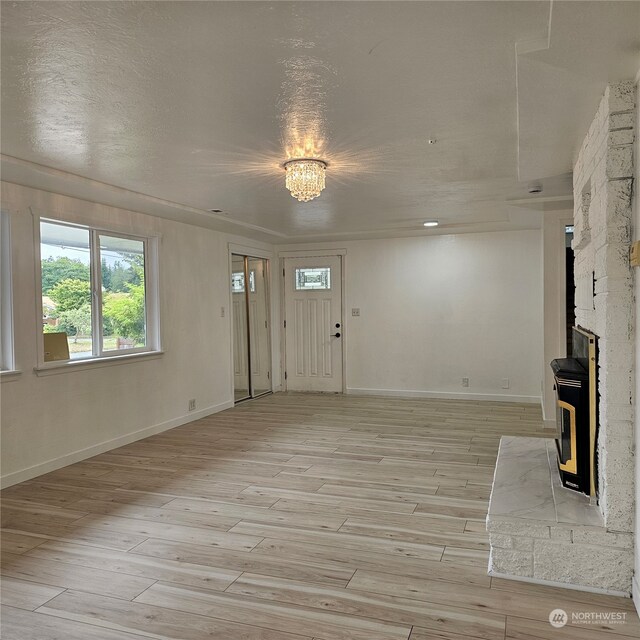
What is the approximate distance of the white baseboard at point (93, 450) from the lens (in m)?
3.94

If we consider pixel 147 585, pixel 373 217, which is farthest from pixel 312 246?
pixel 147 585

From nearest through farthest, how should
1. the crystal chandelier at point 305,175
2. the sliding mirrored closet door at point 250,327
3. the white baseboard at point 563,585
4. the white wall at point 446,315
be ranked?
the white baseboard at point 563,585 → the crystal chandelier at point 305,175 → the white wall at point 446,315 → the sliding mirrored closet door at point 250,327

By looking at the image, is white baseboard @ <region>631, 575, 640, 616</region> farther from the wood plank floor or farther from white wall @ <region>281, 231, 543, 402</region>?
white wall @ <region>281, 231, 543, 402</region>

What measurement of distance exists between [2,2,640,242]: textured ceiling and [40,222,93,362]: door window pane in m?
0.47

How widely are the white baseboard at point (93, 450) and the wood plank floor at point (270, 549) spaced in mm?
90

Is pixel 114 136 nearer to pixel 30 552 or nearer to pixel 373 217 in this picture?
pixel 30 552

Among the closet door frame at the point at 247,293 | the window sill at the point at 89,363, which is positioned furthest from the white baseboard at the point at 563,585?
the closet door frame at the point at 247,293

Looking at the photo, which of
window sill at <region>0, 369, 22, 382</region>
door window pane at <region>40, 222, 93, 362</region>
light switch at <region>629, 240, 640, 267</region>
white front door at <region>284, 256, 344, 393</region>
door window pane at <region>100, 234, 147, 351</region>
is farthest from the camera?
white front door at <region>284, 256, 344, 393</region>

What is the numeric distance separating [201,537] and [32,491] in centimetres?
161

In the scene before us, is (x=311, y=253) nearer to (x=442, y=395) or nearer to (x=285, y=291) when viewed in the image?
(x=285, y=291)

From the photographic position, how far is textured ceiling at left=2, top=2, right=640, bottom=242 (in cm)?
183

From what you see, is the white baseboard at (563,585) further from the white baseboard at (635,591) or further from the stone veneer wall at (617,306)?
the stone veneer wall at (617,306)

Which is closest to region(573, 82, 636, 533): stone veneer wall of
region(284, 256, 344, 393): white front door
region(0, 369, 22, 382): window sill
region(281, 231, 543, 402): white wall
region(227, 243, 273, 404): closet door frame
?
region(0, 369, 22, 382): window sill

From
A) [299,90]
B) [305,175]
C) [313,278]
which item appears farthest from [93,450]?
[313,278]
